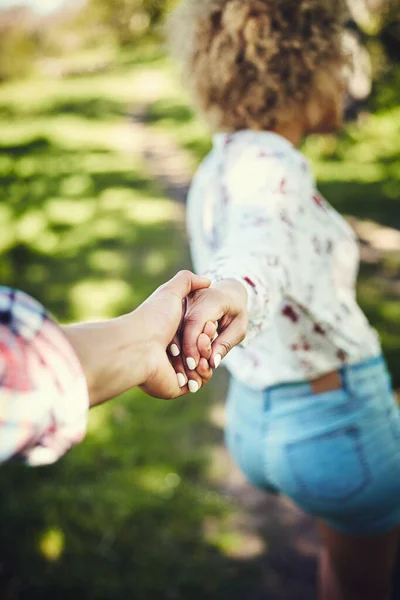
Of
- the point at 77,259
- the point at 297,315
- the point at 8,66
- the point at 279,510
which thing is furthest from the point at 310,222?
the point at 8,66

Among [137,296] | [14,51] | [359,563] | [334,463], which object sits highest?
[334,463]

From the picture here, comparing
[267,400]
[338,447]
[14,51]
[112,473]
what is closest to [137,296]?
[112,473]

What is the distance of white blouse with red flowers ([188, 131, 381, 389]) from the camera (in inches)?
45.3

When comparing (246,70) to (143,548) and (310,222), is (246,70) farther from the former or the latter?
(143,548)

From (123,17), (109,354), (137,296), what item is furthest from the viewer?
(123,17)

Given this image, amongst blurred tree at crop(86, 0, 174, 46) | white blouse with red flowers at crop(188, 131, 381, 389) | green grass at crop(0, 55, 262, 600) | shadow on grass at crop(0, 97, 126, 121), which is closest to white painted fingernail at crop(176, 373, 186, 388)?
white blouse with red flowers at crop(188, 131, 381, 389)

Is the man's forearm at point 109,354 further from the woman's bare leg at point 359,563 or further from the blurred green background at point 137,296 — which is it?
the blurred green background at point 137,296

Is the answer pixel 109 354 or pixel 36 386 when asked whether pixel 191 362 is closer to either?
pixel 109 354

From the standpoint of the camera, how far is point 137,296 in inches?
177

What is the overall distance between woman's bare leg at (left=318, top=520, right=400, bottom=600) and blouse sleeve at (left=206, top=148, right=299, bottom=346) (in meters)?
0.81

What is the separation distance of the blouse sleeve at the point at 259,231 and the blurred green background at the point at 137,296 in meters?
0.69

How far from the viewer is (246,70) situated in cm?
149

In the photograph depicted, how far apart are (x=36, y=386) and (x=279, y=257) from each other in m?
0.65

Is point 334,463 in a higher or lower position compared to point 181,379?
lower
